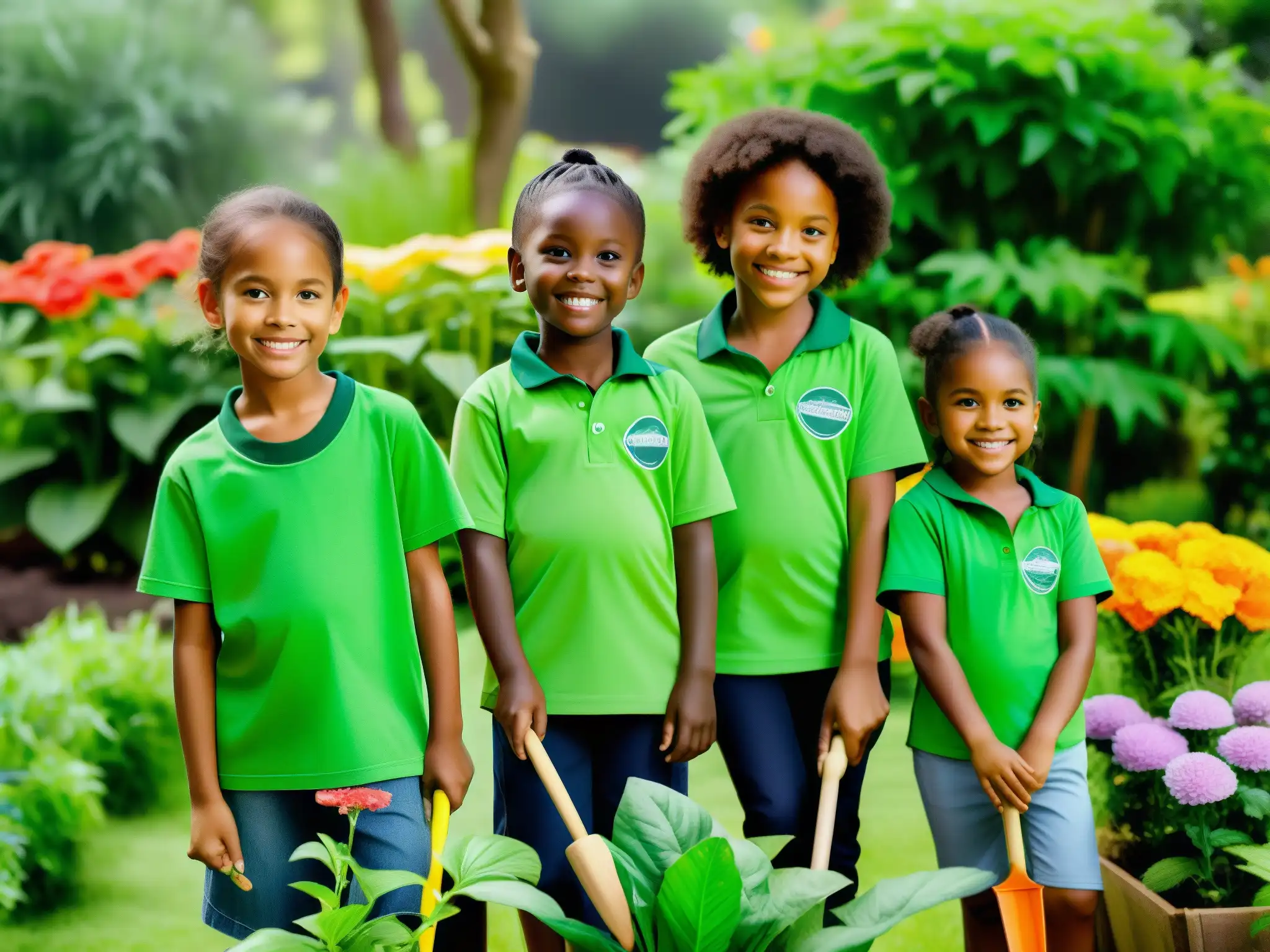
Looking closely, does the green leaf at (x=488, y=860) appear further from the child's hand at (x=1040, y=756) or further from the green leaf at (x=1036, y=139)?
the green leaf at (x=1036, y=139)

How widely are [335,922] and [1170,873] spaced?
1.29m

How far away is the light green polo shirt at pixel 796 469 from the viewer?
1875mm

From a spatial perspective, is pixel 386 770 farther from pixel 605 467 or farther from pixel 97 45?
pixel 97 45

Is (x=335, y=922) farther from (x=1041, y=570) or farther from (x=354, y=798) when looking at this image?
(x=1041, y=570)

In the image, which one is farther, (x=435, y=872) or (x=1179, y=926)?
(x=1179, y=926)

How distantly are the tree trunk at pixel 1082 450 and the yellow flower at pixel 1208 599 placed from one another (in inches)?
85.1

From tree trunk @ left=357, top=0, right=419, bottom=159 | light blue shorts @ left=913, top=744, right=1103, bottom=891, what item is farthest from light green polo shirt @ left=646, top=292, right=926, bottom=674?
tree trunk @ left=357, top=0, right=419, bottom=159

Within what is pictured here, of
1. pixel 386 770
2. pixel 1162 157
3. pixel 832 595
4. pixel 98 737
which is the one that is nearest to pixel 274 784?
pixel 386 770

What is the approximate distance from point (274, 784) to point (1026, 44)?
353cm

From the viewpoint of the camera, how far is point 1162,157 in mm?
4238

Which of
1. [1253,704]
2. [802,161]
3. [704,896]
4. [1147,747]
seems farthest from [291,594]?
[1253,704]

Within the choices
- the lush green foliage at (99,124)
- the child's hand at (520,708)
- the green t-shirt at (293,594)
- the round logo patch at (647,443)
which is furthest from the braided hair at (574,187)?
the lush green foliage at (99,124)

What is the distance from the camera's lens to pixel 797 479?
6.19 feet

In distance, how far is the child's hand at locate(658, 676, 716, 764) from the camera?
1.75m
